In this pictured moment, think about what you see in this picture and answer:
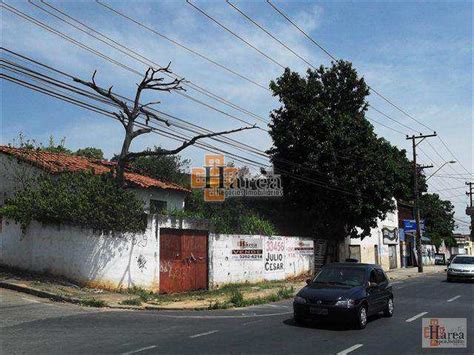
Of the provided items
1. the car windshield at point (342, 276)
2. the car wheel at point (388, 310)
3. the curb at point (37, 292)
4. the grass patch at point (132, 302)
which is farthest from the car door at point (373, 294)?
the curb at point (37, 292)

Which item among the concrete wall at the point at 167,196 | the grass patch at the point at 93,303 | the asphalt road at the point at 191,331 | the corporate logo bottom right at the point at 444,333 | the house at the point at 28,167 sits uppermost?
the house at the point at 28,167

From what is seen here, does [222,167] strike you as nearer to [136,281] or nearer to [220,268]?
[220,268]

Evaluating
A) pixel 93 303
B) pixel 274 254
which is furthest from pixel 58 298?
pixel 274 254

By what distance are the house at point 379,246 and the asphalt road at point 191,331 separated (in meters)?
22.2

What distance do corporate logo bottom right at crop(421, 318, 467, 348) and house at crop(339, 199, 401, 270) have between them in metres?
22.3

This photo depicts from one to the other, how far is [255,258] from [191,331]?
13449mm

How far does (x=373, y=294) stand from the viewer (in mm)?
12297

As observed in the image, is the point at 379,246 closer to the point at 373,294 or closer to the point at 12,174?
the point at 12,174

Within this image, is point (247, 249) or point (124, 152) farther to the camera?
point (247, 249)

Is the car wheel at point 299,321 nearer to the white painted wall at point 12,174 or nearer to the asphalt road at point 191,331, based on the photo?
the asphalt road at point 191,331

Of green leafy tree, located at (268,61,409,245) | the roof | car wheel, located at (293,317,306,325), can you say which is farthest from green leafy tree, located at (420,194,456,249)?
car wheel, located at (293,317,306,325)

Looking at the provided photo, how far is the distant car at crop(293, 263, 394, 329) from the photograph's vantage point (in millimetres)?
10961

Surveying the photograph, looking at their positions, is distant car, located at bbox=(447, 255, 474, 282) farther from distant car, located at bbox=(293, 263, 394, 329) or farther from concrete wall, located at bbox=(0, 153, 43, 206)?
concrete wall, located at bbox=(0, 153, 43, 206)

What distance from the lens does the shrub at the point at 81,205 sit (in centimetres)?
1680
